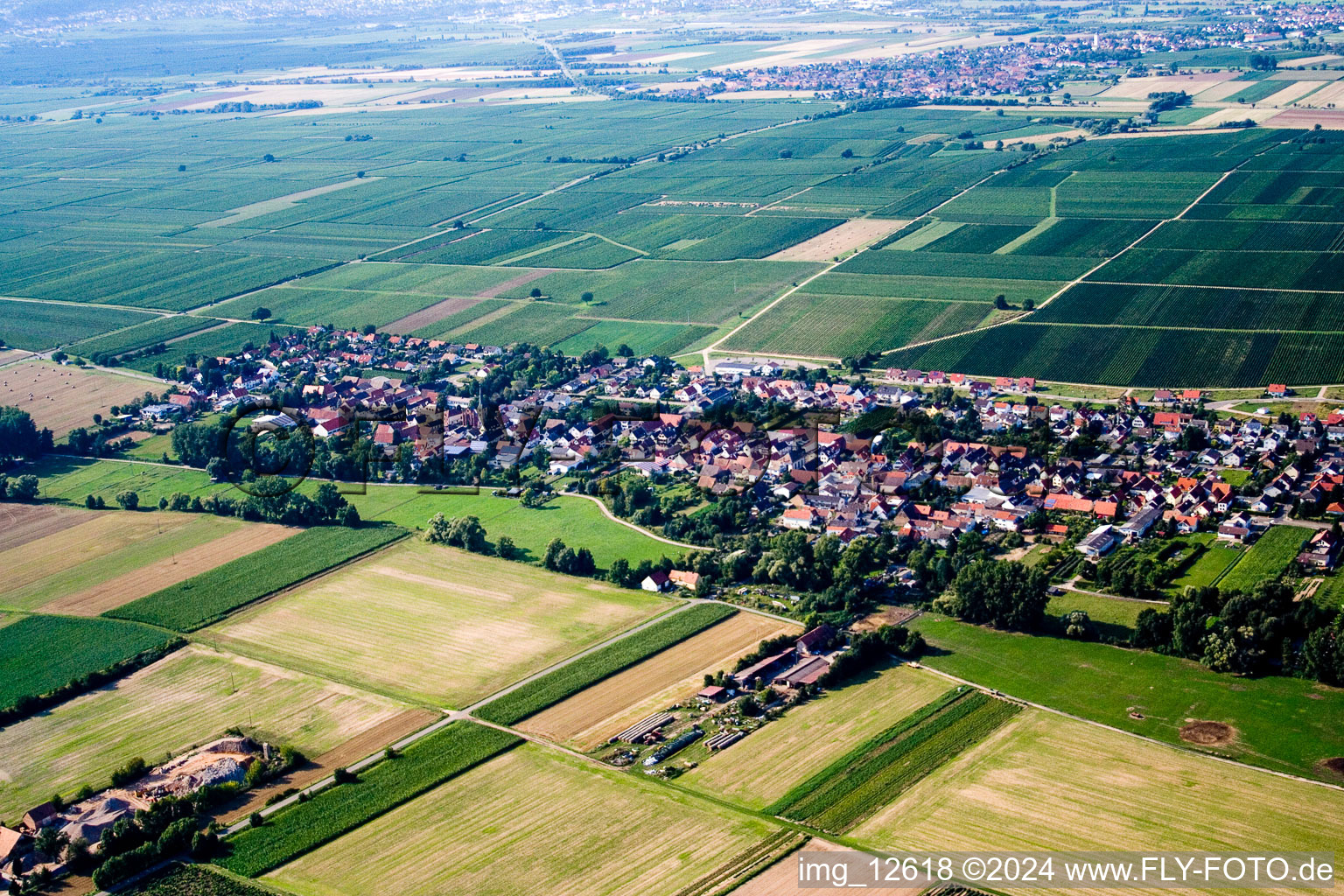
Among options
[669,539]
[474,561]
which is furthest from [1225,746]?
[474,561]

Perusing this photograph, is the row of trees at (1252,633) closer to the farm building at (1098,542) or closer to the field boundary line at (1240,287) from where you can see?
the farm building at (1098,542)

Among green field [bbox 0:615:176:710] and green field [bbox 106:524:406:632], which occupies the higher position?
green field [bbox 106:524:406:632]

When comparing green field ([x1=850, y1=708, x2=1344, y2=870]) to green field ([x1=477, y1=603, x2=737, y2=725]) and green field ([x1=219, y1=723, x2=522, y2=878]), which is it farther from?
green field ([x1=219, y1=723, x2=522, y2=878])

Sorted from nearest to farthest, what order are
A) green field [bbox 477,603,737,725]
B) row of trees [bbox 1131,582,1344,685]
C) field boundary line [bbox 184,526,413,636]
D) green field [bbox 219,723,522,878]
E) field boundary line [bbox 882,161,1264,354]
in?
green field [bbox 219,723,522,878] < row of trees [bbox 1131,582,1344,685] < green field [bbox 477,603,737,725] < field boundary line [bbox 184,526,413,636] < field boundary line [bbox 882,161,1264,354]

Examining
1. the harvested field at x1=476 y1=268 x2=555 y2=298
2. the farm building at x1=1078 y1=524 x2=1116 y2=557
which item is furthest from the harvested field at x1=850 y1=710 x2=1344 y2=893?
the harvested field at x1=476 y1=268 x2=555 y2=298

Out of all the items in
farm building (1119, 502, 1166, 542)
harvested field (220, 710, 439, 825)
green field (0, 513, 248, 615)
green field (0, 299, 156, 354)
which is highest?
green field (0, 299, 156, 354)

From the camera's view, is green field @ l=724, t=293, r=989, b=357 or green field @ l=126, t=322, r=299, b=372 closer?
green field @ l=724, t=293, r=989, b=357

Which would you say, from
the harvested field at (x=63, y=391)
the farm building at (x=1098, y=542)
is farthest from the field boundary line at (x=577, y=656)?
the harvested field at (x=63, y=391)

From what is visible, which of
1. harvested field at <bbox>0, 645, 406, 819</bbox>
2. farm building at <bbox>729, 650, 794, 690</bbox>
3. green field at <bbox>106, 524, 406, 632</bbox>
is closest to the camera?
harvested field at <bbox>0, 645, 406, 819</bbox>
